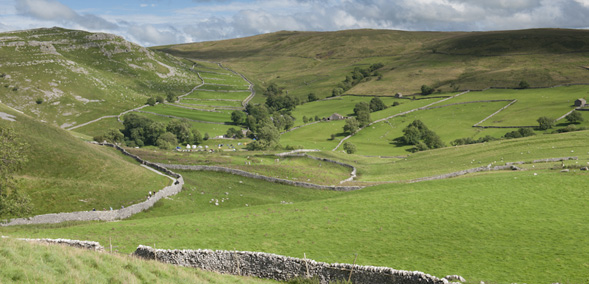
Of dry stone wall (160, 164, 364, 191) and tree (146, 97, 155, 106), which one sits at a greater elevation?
tree (146, 97, 155, 106)

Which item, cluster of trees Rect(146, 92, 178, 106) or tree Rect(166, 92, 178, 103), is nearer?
cluster of trees Rect(146, 92, 178, 106)

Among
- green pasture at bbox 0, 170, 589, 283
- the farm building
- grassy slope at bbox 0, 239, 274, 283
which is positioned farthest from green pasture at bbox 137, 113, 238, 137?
grassy slope at bbox 0, 239, 274, 283

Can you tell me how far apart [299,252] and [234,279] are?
19.3ft

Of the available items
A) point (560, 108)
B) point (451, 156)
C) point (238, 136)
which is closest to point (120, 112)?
point (238, 136)

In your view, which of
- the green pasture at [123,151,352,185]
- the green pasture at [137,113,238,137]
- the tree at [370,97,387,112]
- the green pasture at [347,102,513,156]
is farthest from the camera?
the tree at [370,97,387,112]

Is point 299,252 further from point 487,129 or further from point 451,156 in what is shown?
point 487,129

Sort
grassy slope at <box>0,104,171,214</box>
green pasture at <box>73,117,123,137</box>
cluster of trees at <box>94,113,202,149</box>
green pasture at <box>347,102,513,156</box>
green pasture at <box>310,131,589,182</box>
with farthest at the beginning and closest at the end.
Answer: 1. green pasture at <box>73,117,123,137</box>
2. cluster of trees at <box>94,113,202,149</box>
3. green pasture at <box>347,102,513,156</box>
4. green pasture at <box>310,131,589,182</box>
5. grassy slope at <box>0,104,171,214</box>

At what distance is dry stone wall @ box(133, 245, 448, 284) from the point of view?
21.0 m

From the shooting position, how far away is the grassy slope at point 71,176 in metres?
45.3

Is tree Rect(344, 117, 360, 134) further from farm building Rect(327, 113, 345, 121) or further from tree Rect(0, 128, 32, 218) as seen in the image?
tree Rect(0, 128, 32, 218)

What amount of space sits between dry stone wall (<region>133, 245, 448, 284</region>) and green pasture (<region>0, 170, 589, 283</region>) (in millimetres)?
2780

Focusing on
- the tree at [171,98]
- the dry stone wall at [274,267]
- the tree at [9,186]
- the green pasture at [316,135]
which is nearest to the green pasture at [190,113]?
the tree at [171,98]

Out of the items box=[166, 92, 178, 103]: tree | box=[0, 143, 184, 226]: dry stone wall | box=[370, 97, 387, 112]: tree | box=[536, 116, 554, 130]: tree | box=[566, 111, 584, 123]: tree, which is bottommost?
box=[0, 143, 184, 226]: dry stone wall

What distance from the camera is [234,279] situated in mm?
22219
